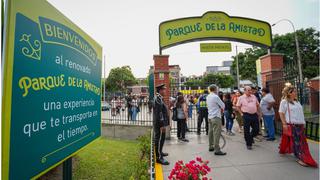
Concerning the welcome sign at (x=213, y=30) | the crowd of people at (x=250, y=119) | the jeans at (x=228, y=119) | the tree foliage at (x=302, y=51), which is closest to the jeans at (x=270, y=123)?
the crowd of people at (x=250, y=119)

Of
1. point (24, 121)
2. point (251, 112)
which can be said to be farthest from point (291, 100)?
point (24, 121)

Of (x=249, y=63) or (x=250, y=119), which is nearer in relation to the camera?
(x=250, y=119)

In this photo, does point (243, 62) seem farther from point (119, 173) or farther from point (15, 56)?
point (15, 56)

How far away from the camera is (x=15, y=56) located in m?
1.14

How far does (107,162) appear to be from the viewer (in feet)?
18.5

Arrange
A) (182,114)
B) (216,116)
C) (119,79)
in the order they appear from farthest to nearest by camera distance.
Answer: (119,79)
(182,114)
(216,116)

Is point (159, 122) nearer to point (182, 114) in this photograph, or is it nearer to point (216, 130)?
point (216, 130)

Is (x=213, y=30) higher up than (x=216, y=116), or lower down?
higher up

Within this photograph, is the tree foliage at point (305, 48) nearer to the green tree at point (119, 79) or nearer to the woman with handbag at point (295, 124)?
the woman with handbag at point (295, 124)

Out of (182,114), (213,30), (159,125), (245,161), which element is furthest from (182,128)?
(213,30)

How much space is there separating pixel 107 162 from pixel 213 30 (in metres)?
6.36

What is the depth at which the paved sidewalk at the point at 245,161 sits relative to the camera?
11.8 ft

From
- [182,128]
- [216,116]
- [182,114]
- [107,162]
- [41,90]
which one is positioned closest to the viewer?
[41,90]

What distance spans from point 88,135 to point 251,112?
4.66 meters
